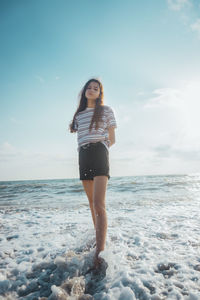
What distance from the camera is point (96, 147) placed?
8.18 feet

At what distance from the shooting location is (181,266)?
7.43ft

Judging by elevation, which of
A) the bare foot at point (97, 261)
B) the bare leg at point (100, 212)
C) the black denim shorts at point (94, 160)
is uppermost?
the black denim shorts at point (94, 160)

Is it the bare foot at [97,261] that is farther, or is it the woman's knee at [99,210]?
the woman's knee at [99,210]

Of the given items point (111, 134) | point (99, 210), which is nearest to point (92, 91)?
point (111, 134)

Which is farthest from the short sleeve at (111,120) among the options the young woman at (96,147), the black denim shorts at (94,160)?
the black denim shorts at (94,160)

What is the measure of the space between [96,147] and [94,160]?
17 cm

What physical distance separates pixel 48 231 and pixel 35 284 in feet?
6.92

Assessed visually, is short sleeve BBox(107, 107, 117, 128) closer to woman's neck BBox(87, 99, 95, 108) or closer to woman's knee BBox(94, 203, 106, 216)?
woman's neck BBox(87, 99, 95, 108)

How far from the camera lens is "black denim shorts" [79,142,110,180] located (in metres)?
2.44

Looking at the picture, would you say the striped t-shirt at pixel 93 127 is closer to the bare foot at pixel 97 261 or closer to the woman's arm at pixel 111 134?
the woman's arm at pixel 111 134

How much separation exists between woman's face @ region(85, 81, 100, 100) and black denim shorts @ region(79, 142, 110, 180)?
0.74 meters

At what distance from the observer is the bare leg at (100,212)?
2227mm

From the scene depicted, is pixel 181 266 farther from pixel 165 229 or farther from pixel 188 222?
pixel 188 222

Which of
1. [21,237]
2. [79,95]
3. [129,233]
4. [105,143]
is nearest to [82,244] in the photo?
[129,233]
